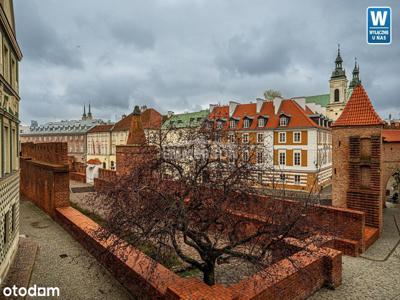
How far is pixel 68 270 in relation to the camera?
8.60 m

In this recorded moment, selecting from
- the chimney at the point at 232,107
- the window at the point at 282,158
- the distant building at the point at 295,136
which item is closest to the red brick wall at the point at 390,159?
the distant building at the point at 295,136

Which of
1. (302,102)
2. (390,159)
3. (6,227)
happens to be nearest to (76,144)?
(302,102)

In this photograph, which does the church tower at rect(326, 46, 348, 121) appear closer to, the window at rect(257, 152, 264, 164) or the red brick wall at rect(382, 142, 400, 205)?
the red brick wall at rect(382, 142, 400, 205)

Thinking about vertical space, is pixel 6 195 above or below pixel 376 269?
above

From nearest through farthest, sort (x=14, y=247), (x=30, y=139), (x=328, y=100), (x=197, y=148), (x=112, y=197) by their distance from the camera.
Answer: (x=112, y=197), (x=197, y=148), (x=14, y=247), (x=328, y=100), (x=30, y=139)

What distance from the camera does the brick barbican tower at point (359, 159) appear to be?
13.4m

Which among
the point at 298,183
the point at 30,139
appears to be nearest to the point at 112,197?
the point at 298,183

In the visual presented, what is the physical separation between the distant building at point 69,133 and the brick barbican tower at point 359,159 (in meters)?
47.4

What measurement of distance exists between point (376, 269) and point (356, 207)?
4.82 m

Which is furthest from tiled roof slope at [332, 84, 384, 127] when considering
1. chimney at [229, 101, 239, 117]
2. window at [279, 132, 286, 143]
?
chimney at [229, 101, 239, 117]

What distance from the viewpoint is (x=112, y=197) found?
612 cm

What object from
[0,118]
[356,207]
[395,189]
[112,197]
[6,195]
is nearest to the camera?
[112,197]

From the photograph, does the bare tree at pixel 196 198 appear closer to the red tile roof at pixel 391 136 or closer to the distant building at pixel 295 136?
the red tile roof at pixel 391 136

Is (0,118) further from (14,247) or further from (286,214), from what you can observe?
(286,214)
